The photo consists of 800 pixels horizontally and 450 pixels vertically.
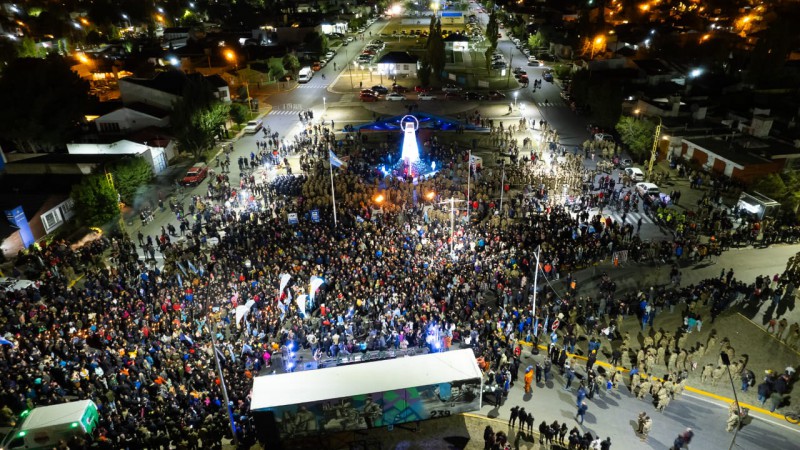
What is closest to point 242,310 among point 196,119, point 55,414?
point 55,414

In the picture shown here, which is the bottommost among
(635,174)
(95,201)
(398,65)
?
(635,174)

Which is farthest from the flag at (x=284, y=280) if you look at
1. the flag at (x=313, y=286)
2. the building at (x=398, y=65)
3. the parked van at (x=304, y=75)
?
the building at (x=398, y=65)

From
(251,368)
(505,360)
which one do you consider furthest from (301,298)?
(505,360)

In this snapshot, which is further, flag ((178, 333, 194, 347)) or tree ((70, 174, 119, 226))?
tree ((70, 174, 119, 226))

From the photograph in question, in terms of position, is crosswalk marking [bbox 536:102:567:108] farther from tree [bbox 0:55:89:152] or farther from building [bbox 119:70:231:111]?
tree [bbox 0:55:89:152]

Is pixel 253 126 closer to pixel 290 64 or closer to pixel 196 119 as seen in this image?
pixel 196 119

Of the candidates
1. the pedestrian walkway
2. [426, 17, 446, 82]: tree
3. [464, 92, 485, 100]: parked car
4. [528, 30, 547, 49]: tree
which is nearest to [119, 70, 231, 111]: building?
the pedestrian walkway

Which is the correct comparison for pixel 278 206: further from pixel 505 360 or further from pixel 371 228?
pixel 505 360
